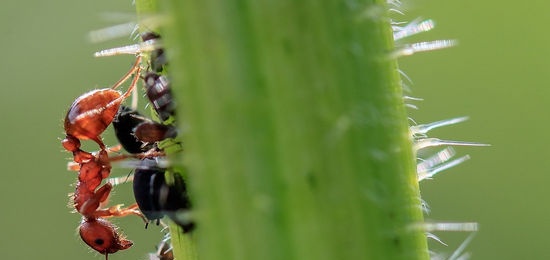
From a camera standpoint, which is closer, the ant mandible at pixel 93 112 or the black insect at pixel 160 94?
the black insect at pixel 160 94

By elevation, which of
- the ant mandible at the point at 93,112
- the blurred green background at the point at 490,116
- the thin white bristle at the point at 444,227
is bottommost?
the thin white bristle at the point at 444,227

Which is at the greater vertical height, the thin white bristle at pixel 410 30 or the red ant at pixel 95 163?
the red ant at pixel 95 163

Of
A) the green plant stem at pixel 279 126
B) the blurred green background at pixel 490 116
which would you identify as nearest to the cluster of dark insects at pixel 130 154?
the green plant stem at pixel 279 126

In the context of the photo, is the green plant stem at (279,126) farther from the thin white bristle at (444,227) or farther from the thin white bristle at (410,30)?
the thin white bristle at (410,30)

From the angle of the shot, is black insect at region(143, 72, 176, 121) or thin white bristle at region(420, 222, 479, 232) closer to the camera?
thin white bristle at region(420, 222, 479, 232)

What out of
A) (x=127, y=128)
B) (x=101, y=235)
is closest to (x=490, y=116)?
(x=101, y=235)

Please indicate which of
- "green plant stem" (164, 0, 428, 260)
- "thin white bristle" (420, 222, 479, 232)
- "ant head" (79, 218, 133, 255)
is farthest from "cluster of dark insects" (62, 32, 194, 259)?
"thin white bristle" (420, 222, 479, 232)

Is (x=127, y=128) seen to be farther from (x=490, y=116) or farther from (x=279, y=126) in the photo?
(x=490, y=116)

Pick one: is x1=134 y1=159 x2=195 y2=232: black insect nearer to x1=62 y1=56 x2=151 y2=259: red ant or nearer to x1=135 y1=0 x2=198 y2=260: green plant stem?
x1=135 y1=0 x2=198 y2=260: green plant stem

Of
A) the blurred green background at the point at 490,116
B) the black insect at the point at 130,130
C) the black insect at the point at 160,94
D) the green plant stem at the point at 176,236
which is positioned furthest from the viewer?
the blurred green background at the point at 490,116
